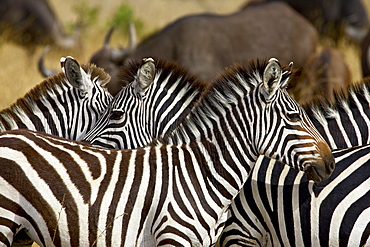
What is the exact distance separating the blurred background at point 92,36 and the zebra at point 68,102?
4.56 meters

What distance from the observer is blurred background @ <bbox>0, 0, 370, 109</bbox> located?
11.4 meters

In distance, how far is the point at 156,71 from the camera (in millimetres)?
5238

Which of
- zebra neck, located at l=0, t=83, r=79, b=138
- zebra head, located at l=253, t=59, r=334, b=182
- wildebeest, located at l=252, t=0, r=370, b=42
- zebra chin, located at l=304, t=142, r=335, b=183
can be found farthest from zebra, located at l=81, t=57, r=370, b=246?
wildebeest, located at l=252, t=0, r=370, b=42

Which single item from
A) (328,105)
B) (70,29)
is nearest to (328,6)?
(70,29)

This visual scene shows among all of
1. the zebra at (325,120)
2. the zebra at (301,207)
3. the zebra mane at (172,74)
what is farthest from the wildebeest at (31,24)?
the zebra at (301,207)

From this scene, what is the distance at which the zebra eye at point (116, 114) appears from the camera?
16.0ft

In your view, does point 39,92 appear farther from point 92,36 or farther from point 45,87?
point 92,36

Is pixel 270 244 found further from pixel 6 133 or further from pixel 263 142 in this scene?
pixel 6 133

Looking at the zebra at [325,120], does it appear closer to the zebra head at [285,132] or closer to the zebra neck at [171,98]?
the zebra neck at [171,98]

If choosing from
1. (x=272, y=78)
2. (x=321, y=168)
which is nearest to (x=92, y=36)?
(x=272, y=78)

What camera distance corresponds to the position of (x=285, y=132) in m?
4.09

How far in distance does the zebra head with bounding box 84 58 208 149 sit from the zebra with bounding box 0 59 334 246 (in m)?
0.64

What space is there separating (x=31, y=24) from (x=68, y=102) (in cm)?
1314

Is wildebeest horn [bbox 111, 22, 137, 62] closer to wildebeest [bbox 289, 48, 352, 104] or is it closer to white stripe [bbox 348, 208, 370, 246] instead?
wildebeest [bbox 289, 48, 352, 104]
